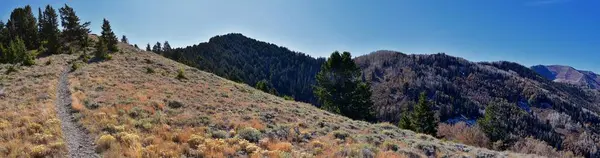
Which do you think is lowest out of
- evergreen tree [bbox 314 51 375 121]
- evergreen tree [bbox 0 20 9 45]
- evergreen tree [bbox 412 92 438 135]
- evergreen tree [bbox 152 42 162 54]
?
evergreen tree [bbox 412 92 438 135]

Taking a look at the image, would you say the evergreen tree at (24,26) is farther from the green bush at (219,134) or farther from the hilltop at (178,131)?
the green bush at (219,134)

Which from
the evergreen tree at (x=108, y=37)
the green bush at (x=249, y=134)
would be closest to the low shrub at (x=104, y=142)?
the green bush at (x=249, y=134)

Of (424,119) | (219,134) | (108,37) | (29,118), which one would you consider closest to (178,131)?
(219,134)

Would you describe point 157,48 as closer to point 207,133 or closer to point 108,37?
point 108,37

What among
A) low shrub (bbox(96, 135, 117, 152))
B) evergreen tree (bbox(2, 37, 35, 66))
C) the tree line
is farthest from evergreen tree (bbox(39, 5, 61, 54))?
low shrub (bbox(96, 135, 117, 152))

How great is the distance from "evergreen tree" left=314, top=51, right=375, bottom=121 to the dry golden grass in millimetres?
32081

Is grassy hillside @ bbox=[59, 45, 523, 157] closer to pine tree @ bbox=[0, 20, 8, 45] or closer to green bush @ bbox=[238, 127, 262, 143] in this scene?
green bush @ bbox=[238, 127, 262, 143]

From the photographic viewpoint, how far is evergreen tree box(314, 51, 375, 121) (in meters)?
46.6

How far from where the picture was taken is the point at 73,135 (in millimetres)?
12961

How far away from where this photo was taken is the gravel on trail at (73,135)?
10826 millimetres

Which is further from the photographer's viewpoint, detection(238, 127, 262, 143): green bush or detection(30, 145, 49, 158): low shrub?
detection(238, 127, 262, 143): green bush

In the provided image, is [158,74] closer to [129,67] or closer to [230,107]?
[129,67]

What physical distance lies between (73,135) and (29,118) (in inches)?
152

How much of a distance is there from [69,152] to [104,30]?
53954 millimetres
